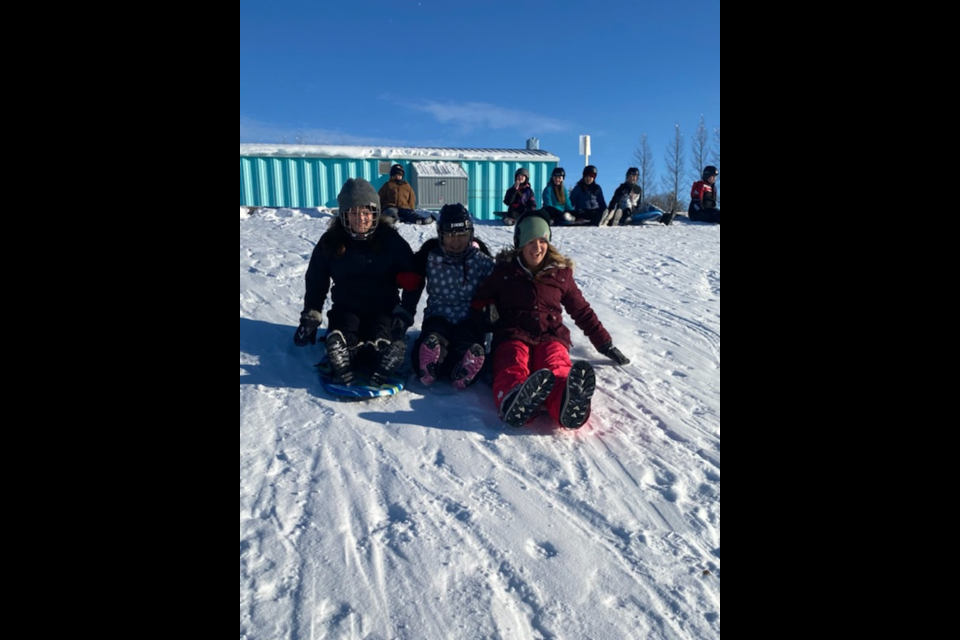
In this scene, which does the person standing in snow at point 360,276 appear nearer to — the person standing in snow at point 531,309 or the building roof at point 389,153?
the person standing in snow at point 531,309

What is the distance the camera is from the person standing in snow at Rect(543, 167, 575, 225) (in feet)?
34.3

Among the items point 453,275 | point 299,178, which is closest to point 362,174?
point 299,178

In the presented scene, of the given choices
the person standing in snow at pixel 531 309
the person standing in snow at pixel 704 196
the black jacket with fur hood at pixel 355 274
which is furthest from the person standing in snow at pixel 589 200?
the black jacket with fur hood at pixel 355 274

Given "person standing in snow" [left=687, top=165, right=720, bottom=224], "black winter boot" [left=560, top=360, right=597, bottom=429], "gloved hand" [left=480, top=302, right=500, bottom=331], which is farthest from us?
"person standing in snow" [left=687, top=165, right=720, bottom=224]

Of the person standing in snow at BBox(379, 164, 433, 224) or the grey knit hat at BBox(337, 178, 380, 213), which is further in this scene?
the person standing in snow at BBox(379, 164, 433, 224)

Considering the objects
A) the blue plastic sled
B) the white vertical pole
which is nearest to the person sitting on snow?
the white vertical pole

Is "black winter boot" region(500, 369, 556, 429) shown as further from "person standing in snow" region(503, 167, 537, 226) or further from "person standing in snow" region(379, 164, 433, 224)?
"person standing in snow" region(503, 167, 537, 226)

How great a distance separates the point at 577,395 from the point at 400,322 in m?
1.41

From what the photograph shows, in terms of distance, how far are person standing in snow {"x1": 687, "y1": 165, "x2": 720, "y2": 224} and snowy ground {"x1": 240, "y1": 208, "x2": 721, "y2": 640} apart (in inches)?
347
